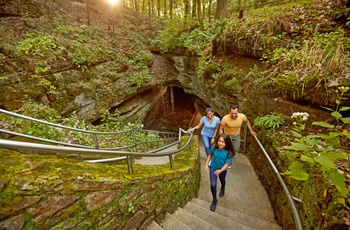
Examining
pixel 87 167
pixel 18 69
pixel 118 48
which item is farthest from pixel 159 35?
pixel 87 167

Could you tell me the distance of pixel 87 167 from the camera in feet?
7.46

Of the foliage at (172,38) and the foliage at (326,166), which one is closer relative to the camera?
the foliage at (326,166)

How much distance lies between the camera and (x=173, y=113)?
17.8 metres

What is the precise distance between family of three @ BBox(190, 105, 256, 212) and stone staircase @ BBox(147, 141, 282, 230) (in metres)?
0.30

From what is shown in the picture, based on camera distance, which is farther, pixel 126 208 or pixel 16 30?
pixel 16 30

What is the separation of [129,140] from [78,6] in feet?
41.7

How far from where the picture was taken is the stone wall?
157 centimetres

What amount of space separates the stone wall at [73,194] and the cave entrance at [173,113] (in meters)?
12.0

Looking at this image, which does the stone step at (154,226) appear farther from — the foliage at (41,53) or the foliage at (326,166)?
the foliage at (41,53)

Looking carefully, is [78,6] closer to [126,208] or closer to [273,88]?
[273,88]

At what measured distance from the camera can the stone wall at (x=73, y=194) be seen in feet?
5.16

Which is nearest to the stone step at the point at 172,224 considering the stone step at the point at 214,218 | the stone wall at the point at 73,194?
the stone wall at the point at 73,194

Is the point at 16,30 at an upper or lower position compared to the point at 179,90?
upper

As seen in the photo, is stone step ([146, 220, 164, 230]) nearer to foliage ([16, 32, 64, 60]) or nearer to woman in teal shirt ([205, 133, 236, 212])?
woman in teal shirt ([205, 133, 236, 212])
